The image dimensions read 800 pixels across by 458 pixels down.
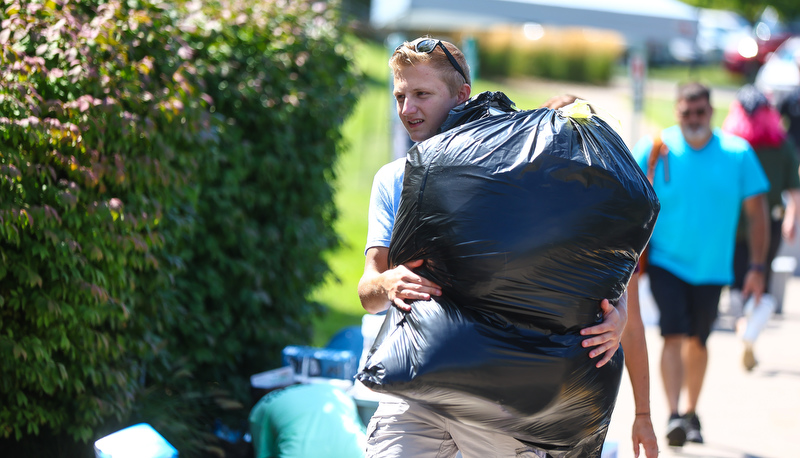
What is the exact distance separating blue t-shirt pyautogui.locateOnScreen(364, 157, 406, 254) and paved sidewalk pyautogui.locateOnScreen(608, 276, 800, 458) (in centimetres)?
277

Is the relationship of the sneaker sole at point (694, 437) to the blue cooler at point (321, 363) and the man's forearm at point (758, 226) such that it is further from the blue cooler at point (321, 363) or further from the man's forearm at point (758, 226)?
the blue cooler at point (321, 363)

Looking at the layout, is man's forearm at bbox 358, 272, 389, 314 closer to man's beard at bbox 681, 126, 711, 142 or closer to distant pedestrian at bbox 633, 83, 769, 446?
distant pedestrian at bbox 633, 83, 769, 446

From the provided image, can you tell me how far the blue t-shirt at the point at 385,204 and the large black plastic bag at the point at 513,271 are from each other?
0.22m

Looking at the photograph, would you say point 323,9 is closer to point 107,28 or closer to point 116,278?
point 107,28

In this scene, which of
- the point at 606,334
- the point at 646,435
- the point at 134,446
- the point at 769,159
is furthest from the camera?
the point at 769,159

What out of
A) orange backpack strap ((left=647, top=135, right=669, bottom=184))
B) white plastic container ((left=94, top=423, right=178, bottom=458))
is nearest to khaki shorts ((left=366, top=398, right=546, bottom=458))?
white plastic container ((left=94, top=423, right=178, bottom=458))

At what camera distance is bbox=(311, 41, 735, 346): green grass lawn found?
666 centimetres

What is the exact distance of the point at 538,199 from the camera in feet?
7.20

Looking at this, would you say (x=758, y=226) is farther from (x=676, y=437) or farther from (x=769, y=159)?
(x=769, y=159)

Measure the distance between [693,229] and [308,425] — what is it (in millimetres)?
2627

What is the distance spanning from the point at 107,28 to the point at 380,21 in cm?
864

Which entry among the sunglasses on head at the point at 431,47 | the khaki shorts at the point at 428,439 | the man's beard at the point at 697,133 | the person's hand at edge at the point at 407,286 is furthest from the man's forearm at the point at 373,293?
the man's beard at the point at 697,133

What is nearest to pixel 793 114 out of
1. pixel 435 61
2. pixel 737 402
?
pixel 737 402

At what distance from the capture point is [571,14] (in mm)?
11039
